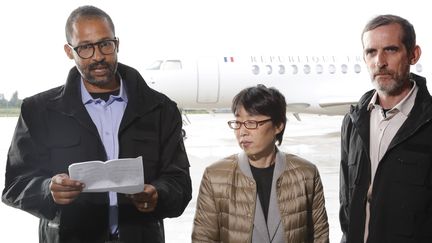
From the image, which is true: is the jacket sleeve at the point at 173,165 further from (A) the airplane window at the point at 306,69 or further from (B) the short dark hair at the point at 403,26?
(A) the airplane window at the point at 306,69

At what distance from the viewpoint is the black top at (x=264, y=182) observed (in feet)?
6.86

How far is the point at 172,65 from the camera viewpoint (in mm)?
10867

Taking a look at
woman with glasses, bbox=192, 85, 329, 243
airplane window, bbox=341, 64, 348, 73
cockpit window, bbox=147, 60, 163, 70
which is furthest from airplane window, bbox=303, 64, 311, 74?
woman with glasses, bbox=192, 85, 329, 243

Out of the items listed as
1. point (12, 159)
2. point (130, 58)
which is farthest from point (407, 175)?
point (130, 58)

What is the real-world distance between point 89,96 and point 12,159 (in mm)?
327

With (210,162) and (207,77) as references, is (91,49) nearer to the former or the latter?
(210,162)

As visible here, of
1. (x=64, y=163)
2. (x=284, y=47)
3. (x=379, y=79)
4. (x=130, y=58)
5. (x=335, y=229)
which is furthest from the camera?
(x=284, y=47)

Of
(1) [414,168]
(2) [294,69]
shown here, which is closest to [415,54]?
(1) [414,168]

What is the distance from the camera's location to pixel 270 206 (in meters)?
2.07

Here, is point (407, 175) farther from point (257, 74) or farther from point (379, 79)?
point (257, 74)

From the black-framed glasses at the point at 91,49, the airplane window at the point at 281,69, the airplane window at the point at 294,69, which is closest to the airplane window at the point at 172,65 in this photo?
the airplane window at the point at 281,69

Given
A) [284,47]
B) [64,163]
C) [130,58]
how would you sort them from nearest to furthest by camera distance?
[64,163], [130,58], [284,47]

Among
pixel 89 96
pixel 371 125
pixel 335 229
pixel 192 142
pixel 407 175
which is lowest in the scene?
pixel 192 142

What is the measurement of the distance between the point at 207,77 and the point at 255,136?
29.4 ft
